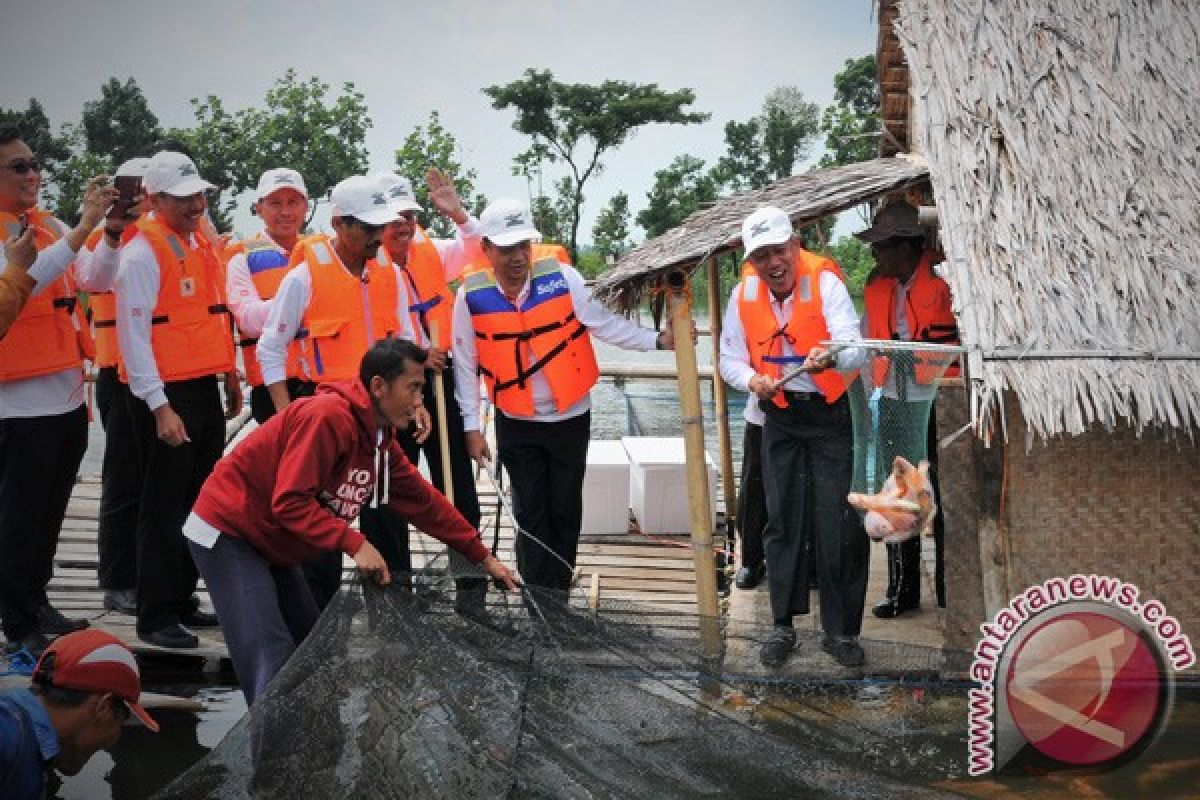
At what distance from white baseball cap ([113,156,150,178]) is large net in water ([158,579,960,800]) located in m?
2.78

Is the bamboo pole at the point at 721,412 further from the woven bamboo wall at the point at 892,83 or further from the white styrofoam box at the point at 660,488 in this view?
the woven bamboo wall at the point at 892,83

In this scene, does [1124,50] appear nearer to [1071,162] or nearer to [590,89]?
[1071,162]

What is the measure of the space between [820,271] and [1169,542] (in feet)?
6.23

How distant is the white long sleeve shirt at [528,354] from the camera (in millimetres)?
6883

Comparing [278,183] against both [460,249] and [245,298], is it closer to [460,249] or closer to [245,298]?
[245,298]

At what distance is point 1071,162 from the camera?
237 inches

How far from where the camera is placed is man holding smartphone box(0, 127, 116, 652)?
6.22 meters

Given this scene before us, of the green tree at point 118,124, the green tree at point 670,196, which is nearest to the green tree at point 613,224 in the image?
the green tree at point 670,196

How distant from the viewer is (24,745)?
336 centimetres

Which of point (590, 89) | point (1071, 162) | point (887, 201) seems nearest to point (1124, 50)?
point (1071, 162)

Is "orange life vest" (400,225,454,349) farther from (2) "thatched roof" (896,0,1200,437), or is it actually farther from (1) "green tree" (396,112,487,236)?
(1) "green tree" (396,112,487,236)

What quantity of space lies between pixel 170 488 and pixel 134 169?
4.98 ft

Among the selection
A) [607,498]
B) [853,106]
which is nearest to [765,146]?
[853,106]

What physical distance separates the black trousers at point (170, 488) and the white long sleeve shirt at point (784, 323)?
2430mm
